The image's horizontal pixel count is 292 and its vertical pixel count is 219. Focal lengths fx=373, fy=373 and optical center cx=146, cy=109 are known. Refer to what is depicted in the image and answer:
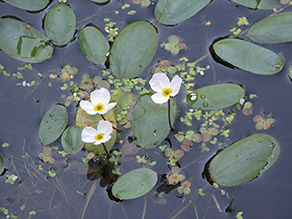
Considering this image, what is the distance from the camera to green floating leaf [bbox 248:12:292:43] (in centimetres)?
211

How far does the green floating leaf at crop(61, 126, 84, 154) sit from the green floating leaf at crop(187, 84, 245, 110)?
24.6 inches

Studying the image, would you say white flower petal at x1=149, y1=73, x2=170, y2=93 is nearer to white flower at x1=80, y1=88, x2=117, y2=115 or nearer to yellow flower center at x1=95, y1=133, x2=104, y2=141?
white flower at x1=80, y1=88, x2=117, y2=115

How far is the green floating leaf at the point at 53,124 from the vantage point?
1967mm

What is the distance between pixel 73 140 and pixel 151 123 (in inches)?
16.4

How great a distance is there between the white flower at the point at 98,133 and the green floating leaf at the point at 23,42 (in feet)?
2.15

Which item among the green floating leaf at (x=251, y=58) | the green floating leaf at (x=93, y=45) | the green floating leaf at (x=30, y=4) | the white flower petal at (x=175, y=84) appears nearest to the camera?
the white flower petal at (x=175, y=84)

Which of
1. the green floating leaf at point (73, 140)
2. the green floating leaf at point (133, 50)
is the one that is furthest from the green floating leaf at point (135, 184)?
the green floating leaf at point (133, 50)

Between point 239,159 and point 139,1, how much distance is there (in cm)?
117

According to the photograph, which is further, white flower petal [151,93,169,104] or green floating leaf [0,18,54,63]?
green floating leaf [0,18,54,63]

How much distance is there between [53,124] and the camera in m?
1.99

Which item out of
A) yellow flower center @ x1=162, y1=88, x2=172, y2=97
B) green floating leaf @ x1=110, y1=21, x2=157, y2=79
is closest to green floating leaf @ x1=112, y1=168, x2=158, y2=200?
yellow flower center @ x1=162, y1=88, x2=172, y2=97

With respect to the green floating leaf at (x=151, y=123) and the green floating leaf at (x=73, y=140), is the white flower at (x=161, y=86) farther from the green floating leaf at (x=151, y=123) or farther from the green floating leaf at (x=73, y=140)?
the green floating leaf at (x=73, y=140)

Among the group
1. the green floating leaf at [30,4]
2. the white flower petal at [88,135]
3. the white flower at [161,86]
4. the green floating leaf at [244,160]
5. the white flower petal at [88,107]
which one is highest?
the green floating leaf at [30,4]

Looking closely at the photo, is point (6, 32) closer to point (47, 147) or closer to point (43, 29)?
point (43, 29)
